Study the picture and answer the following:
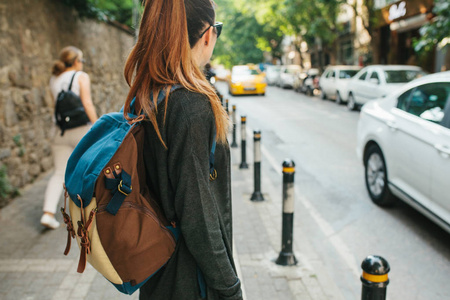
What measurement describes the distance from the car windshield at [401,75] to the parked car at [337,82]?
2.98 meters

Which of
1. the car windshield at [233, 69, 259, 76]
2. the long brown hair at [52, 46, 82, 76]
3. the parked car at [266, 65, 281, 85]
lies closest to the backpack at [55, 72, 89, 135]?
the long brown hair at [52, 46, 82, 76]

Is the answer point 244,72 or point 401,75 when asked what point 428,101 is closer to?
point 401,75

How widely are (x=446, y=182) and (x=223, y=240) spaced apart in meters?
2.96

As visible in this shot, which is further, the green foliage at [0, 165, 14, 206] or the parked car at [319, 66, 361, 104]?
the parked car at [319, 66, 361, 104]

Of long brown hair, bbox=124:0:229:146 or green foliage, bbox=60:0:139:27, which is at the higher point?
green foliage, bbox=60:0:139:27

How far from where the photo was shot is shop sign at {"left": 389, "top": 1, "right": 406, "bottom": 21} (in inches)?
801

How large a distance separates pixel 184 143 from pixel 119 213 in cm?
31

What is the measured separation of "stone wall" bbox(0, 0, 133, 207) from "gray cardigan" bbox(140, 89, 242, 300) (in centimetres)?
446

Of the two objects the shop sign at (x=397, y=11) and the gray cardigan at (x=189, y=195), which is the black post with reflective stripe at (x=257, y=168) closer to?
the gray cardigan at (x=189, y=195)

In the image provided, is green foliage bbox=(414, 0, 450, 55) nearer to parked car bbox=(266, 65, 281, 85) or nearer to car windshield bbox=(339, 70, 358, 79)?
car windshield bbox=(339, 70, 358, 79)

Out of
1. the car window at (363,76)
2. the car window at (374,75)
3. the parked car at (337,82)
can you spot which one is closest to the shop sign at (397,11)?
the parked car at (337,82)

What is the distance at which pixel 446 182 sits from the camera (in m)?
3.88

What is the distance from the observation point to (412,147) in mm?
4555

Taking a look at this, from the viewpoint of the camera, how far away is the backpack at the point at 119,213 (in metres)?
A: 1.43
